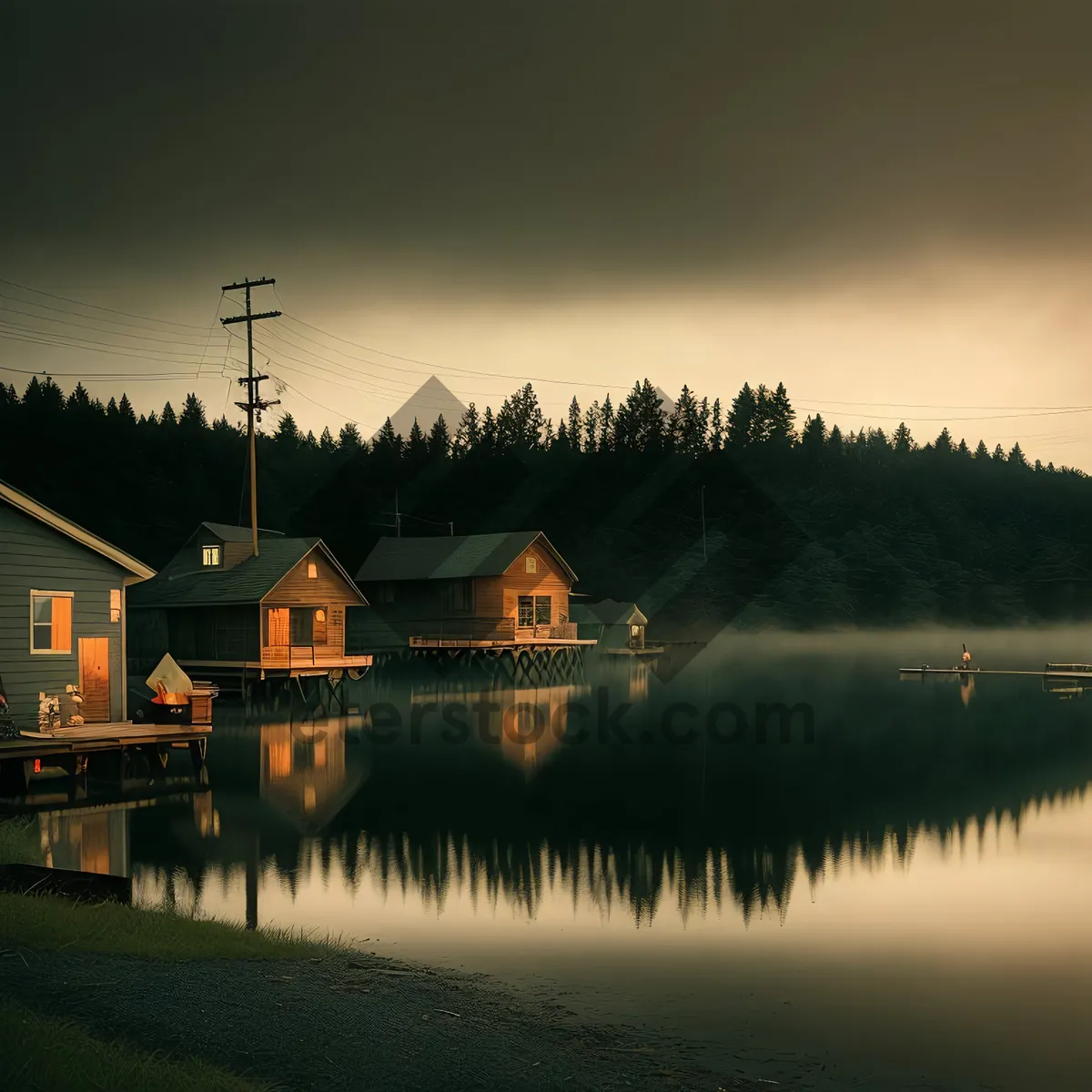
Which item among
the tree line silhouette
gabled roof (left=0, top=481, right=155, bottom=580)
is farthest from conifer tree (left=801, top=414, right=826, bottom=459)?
gabled roof (left=0, top=481, right=155, bottom=580)

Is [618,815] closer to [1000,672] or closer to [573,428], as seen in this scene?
[1000,672]

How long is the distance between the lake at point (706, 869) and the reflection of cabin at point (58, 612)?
11.9ft

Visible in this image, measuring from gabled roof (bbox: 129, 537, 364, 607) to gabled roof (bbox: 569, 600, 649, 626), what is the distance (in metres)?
39.4

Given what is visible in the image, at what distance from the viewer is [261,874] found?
59.0ft

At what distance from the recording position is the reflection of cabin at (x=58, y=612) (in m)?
25.9

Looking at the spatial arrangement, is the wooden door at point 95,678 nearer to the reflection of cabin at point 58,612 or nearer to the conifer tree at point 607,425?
the reflection of cabin at point 58,612

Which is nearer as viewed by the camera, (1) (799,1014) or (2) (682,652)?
(1) (799,1014)

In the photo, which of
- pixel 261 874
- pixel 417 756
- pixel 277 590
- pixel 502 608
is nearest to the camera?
pixel 261 874

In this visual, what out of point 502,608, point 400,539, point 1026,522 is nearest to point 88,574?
point 502,608

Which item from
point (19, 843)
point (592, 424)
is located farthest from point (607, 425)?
point (19, 843)

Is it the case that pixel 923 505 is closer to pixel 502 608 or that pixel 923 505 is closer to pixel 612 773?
pixel 502 608

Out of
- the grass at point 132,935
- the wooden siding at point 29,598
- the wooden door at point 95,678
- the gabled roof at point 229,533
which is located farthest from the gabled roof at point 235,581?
the grass at point 132,935

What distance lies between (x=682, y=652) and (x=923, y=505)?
197 feet

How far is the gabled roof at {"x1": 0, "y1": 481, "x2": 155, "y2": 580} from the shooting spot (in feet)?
84.1
